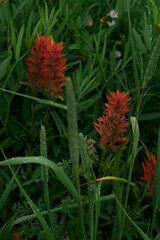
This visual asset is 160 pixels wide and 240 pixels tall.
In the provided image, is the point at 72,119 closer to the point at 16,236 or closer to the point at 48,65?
the point at 48,65

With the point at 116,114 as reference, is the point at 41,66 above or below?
above

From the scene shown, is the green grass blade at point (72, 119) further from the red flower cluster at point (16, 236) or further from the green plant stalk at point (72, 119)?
the red flower cluster at point (16, 236)

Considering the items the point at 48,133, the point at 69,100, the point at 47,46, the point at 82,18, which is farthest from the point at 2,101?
the point at 69,100

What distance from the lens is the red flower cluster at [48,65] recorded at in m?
0.84

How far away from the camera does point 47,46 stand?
85 centimetres

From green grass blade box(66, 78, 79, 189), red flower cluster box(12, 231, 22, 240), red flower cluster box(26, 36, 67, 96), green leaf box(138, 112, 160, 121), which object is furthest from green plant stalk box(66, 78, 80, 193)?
green leaf box(138, 112, 160, 121)

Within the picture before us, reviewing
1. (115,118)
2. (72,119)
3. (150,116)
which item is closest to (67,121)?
(150,116)

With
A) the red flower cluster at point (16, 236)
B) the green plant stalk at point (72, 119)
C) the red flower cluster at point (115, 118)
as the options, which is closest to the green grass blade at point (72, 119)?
the green plant stalk at point (72, 119)

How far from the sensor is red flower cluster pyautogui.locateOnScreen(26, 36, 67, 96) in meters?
0.84

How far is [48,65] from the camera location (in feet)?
2.77

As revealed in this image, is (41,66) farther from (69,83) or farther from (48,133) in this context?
(69,83)

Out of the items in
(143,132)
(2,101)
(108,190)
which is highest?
(2,101)

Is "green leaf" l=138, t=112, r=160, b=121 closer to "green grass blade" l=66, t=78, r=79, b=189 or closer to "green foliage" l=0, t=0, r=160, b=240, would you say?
"green foliage" l=0, t=0, r=160, b=240

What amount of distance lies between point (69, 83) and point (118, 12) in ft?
3.12
